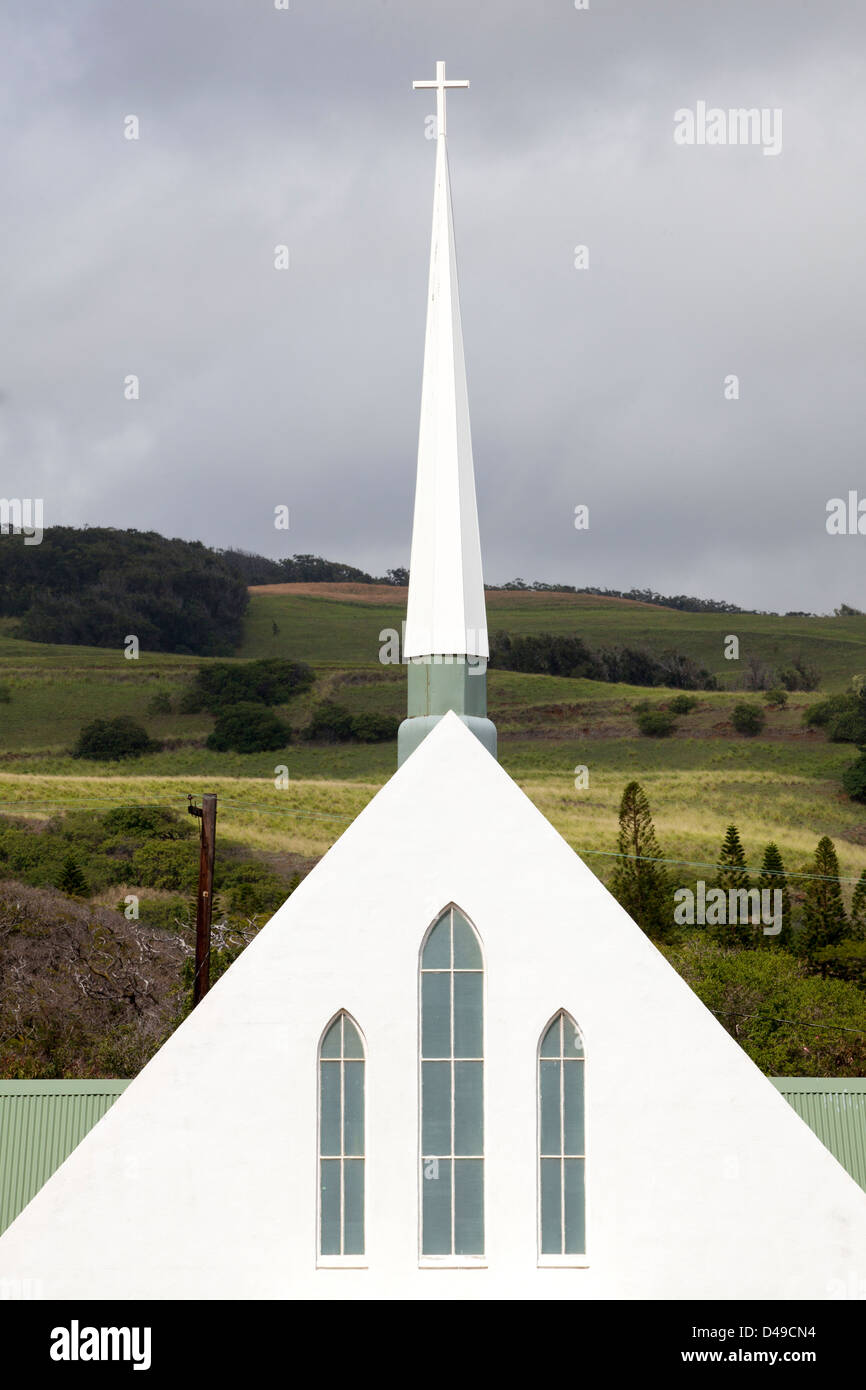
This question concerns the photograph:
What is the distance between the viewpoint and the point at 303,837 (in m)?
105

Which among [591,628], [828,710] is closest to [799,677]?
[828,710]

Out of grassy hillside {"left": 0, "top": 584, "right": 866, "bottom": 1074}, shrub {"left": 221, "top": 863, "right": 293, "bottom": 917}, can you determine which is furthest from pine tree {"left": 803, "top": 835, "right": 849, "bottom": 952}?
shrub {"left": 221, "top": 863, "right": 293, "bottom": 917}

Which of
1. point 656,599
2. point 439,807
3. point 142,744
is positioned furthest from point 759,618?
point 439,807

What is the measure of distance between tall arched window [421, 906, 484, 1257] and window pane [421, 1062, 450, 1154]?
0.04 feet

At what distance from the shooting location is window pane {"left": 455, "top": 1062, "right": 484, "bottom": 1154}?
699 inches

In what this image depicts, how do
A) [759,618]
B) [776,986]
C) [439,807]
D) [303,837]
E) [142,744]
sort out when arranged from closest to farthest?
[439,807] → [776,986] → [303,837] → [142,744] → [759,618]

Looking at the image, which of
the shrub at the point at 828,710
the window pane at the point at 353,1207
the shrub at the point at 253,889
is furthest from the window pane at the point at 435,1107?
the shrub at the point at 828,710

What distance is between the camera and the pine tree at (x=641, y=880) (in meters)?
76.8

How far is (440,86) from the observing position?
23500 millimetres

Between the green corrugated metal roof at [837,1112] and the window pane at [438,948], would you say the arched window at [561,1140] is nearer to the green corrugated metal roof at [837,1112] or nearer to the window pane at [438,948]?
the window pane at [438,948]

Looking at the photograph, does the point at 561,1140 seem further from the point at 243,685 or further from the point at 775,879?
the point at 243,685

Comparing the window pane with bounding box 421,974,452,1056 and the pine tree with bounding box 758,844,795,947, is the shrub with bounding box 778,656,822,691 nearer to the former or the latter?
the pine tree with bounding box 758,844,795,947
